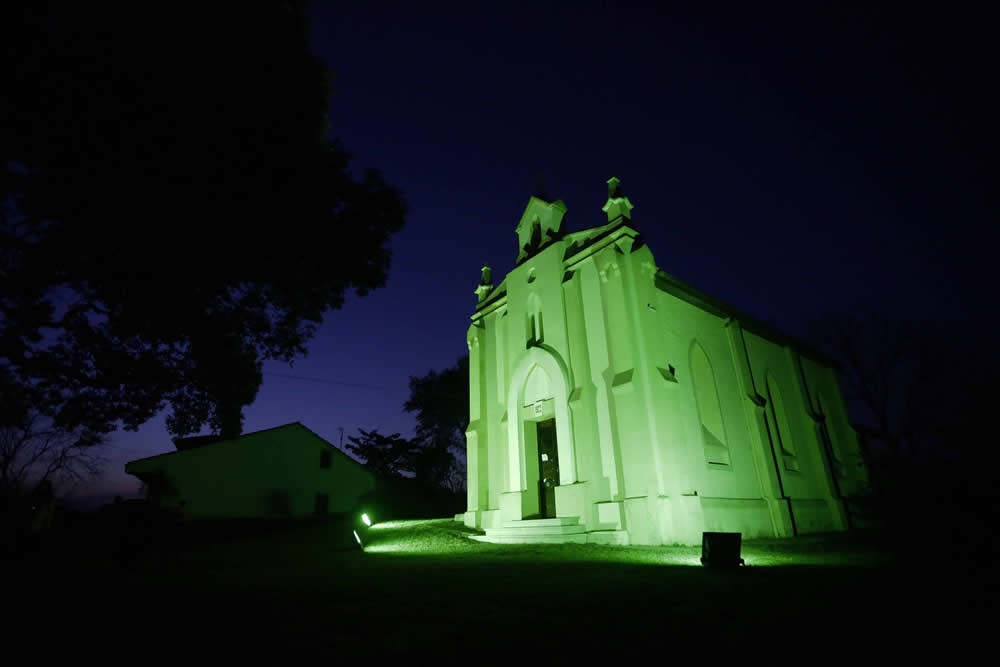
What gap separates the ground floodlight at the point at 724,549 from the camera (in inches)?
264

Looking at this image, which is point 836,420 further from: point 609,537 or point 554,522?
point 554,522

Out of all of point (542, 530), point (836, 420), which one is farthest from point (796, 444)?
point (542, 530)

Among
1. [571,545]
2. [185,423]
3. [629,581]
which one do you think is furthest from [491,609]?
[185,423]

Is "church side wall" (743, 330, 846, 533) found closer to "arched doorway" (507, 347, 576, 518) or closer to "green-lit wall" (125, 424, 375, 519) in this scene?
"arched doorway" (507, 347, 576, 518)

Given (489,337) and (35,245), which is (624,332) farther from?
(35,245)

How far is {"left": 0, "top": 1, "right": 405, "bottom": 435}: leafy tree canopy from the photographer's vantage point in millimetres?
8570

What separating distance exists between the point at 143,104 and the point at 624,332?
11.4 metres

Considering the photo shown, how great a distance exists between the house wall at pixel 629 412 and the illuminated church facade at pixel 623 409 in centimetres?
4

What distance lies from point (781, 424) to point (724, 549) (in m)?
12.8

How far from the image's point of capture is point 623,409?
11312 millimetres

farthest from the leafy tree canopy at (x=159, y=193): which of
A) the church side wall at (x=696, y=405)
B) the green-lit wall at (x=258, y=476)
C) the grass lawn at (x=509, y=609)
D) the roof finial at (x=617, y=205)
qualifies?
the green-lit wall at (x=258, y=476)

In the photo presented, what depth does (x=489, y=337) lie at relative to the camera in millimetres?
17000

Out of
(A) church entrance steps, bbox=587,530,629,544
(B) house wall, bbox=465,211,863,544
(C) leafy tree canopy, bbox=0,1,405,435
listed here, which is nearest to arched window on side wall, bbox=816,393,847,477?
(B) house wall, bbox=465,211,863,544

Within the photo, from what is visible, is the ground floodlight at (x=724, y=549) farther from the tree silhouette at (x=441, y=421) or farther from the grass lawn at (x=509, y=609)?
the tree silhouette at (x=441, y=421)
